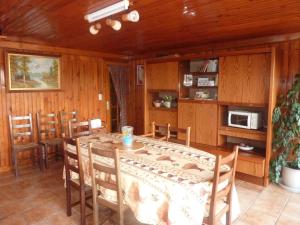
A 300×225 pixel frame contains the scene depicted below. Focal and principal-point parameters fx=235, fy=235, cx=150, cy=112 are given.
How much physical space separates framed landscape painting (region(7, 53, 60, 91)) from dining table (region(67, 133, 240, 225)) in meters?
2.53

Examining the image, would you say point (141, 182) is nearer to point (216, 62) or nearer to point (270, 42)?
point (216, 62)

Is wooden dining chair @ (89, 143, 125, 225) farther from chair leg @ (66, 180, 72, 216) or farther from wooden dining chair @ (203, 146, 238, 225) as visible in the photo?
wooden dining chair @ (203, 146, 238, 225)

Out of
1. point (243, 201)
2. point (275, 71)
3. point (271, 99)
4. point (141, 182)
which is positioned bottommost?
point (243, 201)

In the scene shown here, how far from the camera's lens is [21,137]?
4309mm

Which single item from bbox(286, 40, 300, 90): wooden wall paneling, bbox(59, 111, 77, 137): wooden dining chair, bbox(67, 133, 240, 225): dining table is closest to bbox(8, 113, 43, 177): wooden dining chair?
bbox(59, 111, 77, 137): wooden dining chair

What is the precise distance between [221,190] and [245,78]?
2257mm

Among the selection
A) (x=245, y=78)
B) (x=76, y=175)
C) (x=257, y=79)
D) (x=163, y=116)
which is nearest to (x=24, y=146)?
(x=76, y=175)

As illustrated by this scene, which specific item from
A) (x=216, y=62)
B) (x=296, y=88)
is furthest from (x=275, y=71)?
(x=216, y=62)

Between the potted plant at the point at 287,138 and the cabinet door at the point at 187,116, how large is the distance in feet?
4.33

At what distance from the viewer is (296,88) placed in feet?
10.7

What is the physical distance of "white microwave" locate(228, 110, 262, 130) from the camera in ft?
11.8

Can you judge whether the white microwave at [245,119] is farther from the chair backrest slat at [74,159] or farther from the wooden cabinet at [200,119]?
the chair backrest slat at [74,159]

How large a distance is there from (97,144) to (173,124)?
221 cm

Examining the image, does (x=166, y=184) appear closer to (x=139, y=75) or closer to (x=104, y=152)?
(x=104, y=152)
